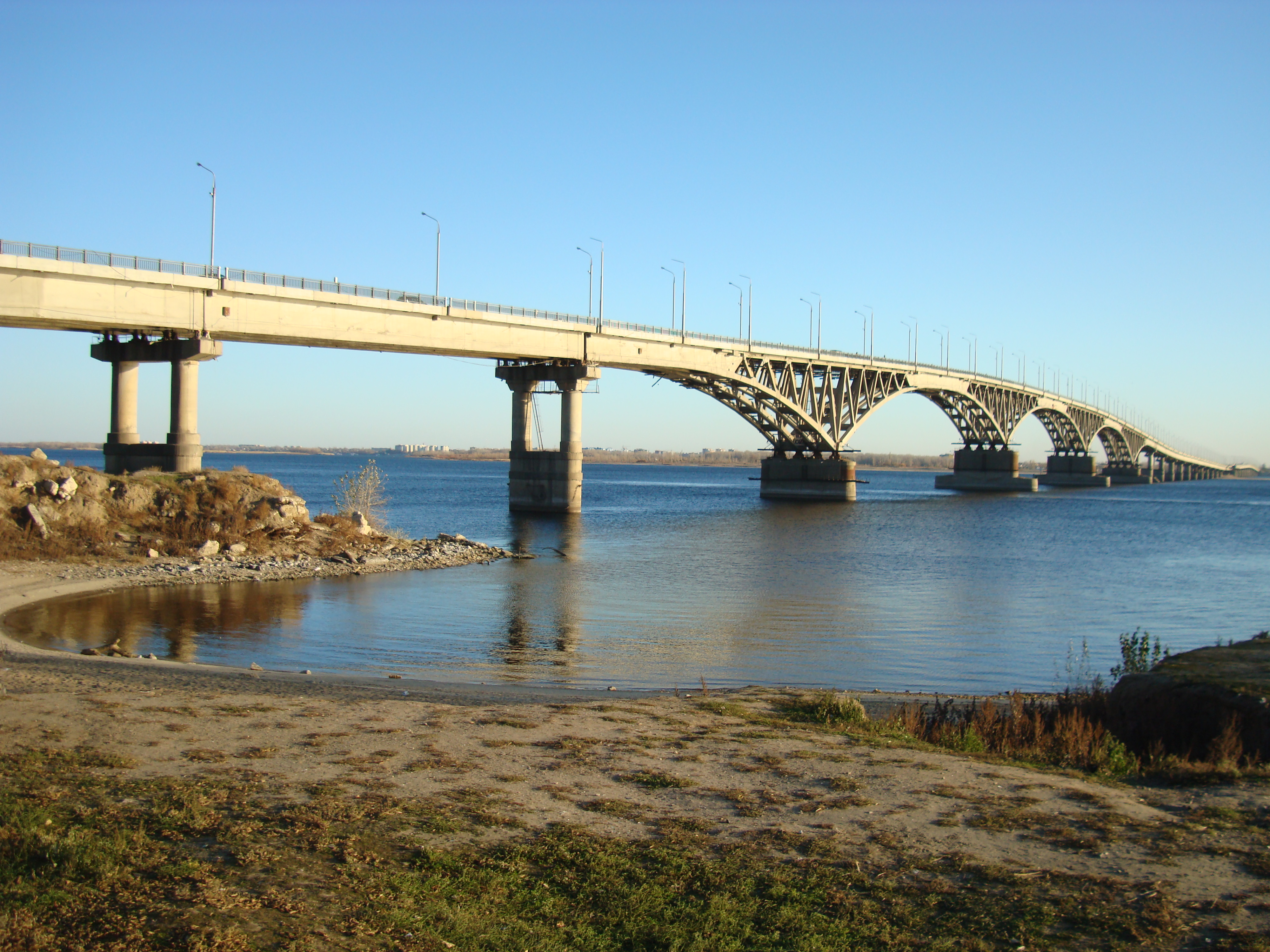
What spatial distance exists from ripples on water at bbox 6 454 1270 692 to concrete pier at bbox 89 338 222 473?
12775 millimetres

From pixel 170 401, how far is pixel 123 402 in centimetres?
303

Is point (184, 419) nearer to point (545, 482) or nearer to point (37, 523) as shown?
point (37, 523)

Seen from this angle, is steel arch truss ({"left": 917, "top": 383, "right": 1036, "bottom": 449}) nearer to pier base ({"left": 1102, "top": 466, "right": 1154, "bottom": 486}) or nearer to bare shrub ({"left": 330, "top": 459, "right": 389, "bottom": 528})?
pier base ({"left": 1102, "top": 466, "right": 1154, "bottom": 486})

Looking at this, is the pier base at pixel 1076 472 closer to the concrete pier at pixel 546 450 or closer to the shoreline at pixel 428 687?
the concrete pier at pixel 546 450

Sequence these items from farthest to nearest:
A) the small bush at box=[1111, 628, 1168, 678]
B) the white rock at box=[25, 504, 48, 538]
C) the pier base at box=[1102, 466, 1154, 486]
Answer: the pier base at box=[1102, 466, 1154, 486]
the white rock at box=[25, 504, 48, 538]
the small bush at box=[1111, 628, 1168, 678]

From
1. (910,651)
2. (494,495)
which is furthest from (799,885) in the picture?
(494,495)

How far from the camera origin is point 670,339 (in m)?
70.8

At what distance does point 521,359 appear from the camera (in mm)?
64625

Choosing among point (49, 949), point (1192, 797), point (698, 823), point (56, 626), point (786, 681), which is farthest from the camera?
point (56, 626)

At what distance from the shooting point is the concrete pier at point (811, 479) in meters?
95.6

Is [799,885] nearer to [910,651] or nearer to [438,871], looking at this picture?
[438,871]

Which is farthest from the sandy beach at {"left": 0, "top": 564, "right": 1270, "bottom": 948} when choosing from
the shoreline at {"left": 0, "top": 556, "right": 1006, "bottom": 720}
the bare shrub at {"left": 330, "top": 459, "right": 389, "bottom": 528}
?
the bare shrub at {"left": 330, "top": 459, "right": 389, "bottom": 528}

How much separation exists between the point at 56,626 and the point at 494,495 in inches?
3096

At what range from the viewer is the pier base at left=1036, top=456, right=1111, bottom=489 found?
16150 cm
